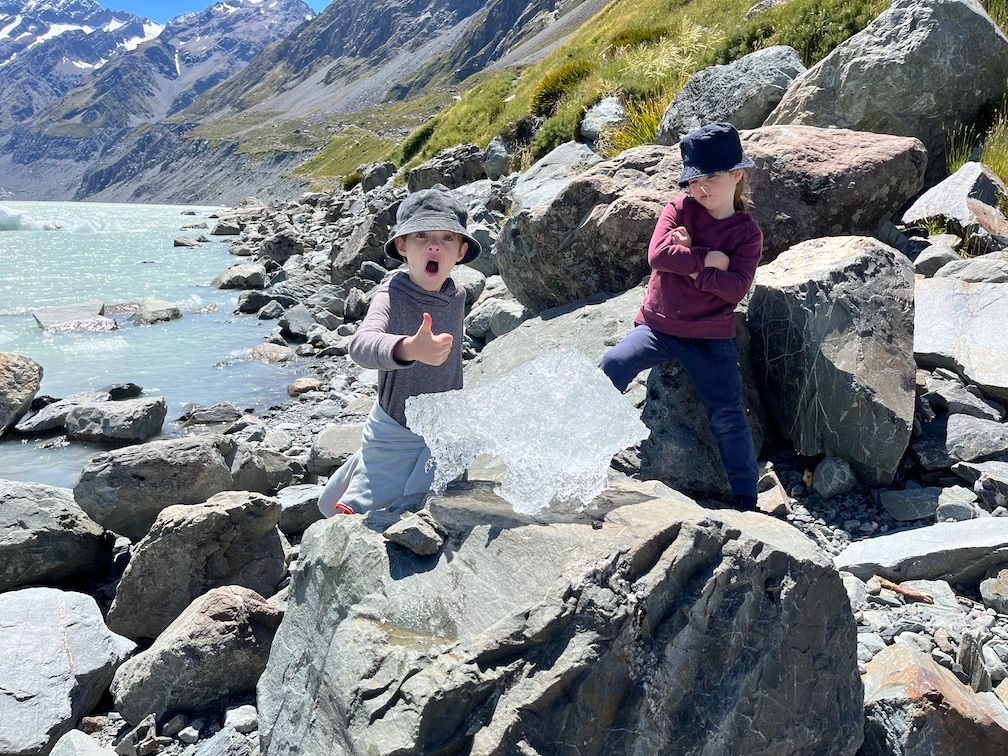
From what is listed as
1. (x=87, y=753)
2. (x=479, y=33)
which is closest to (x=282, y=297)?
(x=87, y=753)

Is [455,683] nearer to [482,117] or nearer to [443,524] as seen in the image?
[443,524]

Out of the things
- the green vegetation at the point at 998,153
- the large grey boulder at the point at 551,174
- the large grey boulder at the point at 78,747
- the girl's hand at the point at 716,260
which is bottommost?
the green vegetation at the point at 998,153

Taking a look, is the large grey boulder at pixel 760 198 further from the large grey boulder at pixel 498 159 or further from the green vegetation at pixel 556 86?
the green vegetation at pixel 556 86

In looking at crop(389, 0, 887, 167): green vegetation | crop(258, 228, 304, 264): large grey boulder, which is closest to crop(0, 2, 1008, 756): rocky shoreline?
crop(389, 0, 887, 167): green vegetation

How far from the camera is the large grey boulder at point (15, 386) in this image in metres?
9.00

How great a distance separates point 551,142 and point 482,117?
1382 cm

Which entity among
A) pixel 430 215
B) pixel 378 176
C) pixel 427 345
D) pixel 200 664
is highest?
pixel 430 215

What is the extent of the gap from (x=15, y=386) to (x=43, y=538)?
500cm

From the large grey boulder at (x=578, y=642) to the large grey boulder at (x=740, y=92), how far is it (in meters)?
8.28

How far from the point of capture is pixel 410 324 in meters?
3.82

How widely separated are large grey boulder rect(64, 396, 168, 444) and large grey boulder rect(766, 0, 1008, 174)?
8.36 metres

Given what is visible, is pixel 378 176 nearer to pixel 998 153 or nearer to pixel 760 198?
pixel 998 153

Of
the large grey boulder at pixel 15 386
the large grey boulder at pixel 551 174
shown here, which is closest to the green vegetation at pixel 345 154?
the large grey boulder at pixel 551 174

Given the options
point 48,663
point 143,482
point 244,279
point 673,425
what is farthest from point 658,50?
point 48,663
